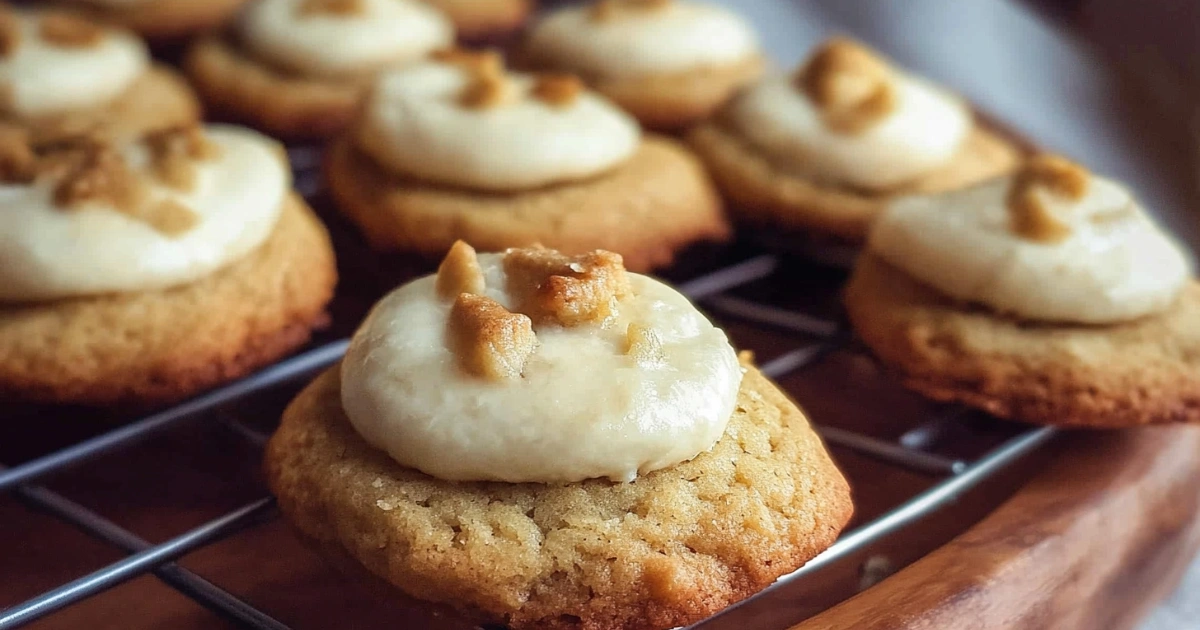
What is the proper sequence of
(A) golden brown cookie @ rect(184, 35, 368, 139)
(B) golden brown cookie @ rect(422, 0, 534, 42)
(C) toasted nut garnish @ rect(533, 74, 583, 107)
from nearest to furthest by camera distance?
(C) toasted nut garnish @ rect(533, 74, 583, 107), (A) golden brown cookie @ rect(184, 35, 368, 139), (B) golden brown cookie @ rect(422, 0, 534, 42)

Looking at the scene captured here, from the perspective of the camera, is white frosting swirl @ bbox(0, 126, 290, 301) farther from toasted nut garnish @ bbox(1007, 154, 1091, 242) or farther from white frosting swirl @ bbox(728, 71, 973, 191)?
toasted nut garnish @ bbox(1007, 154, 1091, 242)

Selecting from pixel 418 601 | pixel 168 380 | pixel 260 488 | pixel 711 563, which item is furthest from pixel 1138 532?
pixel 168 380

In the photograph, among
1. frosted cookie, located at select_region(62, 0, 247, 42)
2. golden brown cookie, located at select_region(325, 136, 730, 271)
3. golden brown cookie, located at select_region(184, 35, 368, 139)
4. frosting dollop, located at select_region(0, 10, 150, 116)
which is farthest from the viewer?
frosted cookie, located at select_region(62, 0, 247, 42)

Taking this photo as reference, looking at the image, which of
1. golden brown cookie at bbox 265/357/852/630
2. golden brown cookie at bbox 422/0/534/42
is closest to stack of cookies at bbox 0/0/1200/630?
golden brown cookie at bbox 265/357/852/630

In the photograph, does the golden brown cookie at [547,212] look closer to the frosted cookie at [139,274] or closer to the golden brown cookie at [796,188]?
the golden brown cookie at [796,188]

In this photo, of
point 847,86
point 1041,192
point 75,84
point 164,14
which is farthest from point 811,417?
point 164,14

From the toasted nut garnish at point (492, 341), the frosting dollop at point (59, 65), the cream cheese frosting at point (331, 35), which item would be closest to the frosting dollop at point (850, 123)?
the cream cheese frosting at point (331, 35)

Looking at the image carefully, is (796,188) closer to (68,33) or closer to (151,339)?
(151,339)

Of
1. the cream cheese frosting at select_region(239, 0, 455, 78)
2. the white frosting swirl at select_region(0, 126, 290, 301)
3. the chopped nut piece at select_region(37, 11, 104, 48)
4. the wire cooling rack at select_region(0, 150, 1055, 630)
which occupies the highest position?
the cream cheese frosting at select_region(239, 0, 455, 78)
